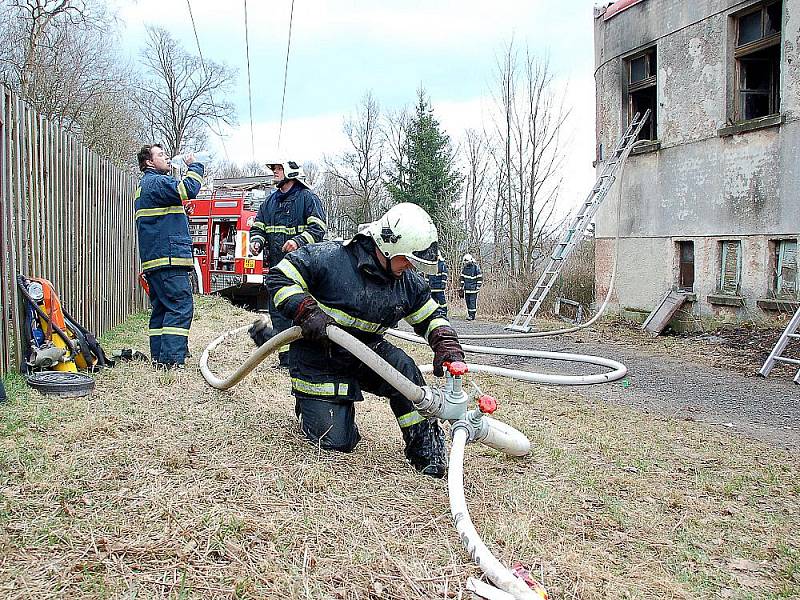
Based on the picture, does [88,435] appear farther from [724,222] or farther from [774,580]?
[724,222]

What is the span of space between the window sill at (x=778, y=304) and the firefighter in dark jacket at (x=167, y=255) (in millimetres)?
7089

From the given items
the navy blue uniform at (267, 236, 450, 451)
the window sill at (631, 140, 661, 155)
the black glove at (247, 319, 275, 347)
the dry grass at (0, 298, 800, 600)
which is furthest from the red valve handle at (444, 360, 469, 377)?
the window sill at (631, 140, 661, 155)

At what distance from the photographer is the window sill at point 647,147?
10977mm

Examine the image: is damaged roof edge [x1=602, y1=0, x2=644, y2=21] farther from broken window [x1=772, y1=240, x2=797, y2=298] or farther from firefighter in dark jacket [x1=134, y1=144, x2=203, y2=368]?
firefighter in dark jacket [x1=134, y1=144, x2=203, y2=368]

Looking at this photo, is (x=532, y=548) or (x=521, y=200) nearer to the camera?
(x=532, y=548)

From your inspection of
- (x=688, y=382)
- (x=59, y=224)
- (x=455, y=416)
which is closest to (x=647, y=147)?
(x=688, y=382)

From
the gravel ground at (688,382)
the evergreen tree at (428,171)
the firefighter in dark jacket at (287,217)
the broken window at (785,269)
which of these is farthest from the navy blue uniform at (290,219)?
the evergreen tree at (428,171)

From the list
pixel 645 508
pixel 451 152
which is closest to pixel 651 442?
pixel 645 508

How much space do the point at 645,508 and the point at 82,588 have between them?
8.21 ft

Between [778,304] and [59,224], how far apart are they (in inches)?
324

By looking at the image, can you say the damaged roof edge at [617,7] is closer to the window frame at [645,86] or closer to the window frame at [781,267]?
the window frame at [645,86]

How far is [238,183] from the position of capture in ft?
54.9

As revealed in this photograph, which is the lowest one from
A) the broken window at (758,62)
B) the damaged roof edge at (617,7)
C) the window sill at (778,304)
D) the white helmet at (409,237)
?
the window sill at (778,304)

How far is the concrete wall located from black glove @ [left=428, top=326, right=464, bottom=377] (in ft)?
21.8
